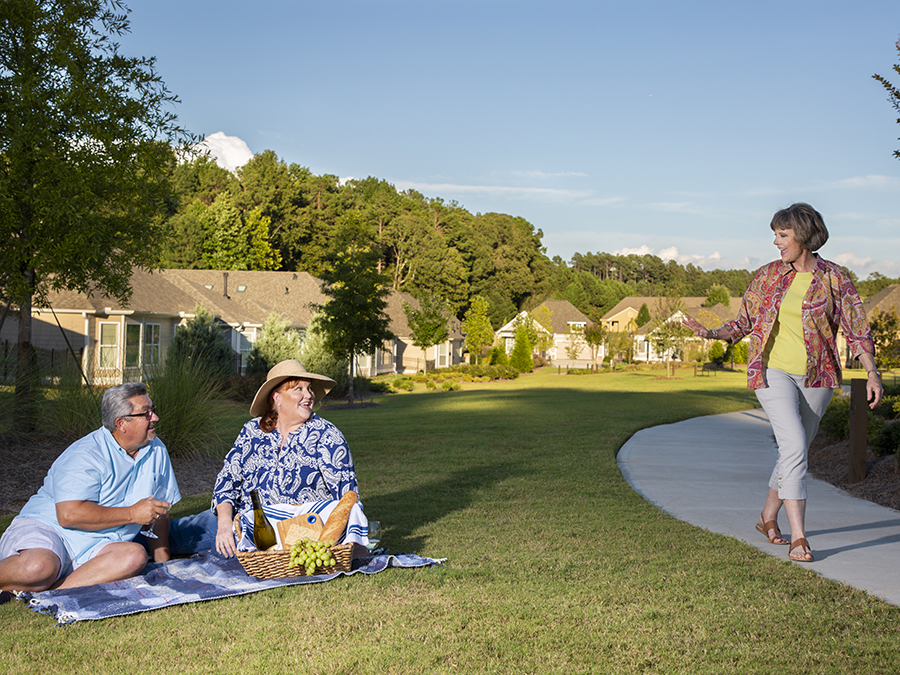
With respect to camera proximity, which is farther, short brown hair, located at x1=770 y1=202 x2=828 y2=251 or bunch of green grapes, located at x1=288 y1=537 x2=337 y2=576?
short brown hair, located at x1=770 y1=202 x2=828 y2=251

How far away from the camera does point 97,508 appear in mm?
4422

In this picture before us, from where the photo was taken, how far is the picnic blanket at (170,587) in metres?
4.11

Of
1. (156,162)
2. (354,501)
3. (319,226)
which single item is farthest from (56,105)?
(319,226)

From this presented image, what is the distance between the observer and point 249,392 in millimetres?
23625

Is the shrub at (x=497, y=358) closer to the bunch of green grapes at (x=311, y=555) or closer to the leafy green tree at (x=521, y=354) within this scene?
the leafy green tree at (x=521, y=354)

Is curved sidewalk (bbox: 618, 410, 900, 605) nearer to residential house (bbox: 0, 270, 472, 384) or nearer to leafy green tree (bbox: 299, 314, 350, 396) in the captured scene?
residential house (bbox: 0, 270, 472, 384)

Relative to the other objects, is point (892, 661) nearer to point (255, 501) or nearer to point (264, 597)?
point (264, 597)

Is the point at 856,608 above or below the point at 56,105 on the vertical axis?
below

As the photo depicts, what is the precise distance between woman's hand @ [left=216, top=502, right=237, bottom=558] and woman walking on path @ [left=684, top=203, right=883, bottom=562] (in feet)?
11.4

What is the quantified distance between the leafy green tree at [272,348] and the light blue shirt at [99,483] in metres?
24.3

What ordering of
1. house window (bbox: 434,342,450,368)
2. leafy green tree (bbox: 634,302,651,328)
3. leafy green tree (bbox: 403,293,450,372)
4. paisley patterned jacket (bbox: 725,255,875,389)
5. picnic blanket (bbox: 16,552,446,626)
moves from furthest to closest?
leafy green tree (bbox: 634,302,651,328) < house window (bbox: 434,342,450,368) < leafy green tree (bbox: 403,293,450,372) < paisley patterned jacket (bbox: 725,255,875,389) < picnic blanket (bbox: 16,552,446,626)

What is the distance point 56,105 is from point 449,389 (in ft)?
85.2

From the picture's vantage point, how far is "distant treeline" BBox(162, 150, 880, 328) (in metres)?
61.3

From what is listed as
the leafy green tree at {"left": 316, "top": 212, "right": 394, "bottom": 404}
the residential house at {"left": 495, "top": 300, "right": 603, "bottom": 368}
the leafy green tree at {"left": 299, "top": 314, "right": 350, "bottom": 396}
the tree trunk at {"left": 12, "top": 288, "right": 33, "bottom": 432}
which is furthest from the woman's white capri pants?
the residential house at {"left": 495, "top": 300, "right": 603, "bottom": 368}
